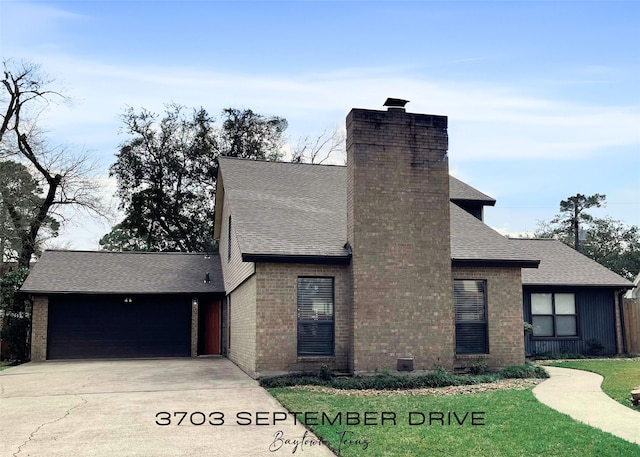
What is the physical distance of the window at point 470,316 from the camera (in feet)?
46.9

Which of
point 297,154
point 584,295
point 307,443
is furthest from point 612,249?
point 307,443

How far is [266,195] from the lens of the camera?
1700cm

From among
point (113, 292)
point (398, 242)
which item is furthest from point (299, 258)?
point (113, 292)

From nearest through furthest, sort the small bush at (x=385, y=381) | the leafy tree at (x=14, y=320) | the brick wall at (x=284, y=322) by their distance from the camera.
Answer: the small bush at (x=385, y=381) < the brick wall at (x=284, y=322) < the leafy tree at (x=14, y=320)

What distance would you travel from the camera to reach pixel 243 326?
1584 centimetres

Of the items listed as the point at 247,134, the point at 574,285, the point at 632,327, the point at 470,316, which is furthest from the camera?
the point at 247,134

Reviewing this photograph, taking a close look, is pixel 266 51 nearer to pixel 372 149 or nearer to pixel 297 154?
pixel 372 149

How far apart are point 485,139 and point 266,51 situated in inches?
274

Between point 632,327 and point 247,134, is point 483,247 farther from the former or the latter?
point 247,134

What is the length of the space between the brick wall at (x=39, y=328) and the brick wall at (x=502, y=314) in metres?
13.9

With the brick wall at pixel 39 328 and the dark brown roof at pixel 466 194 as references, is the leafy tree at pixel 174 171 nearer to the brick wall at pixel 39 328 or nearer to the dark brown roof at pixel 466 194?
the brick wall at pixel 39 328

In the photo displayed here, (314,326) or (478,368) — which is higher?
(314,326)

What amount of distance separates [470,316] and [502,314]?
813mm

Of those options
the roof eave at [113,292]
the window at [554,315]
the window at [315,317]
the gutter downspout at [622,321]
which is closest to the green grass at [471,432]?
the window at [315,317]
